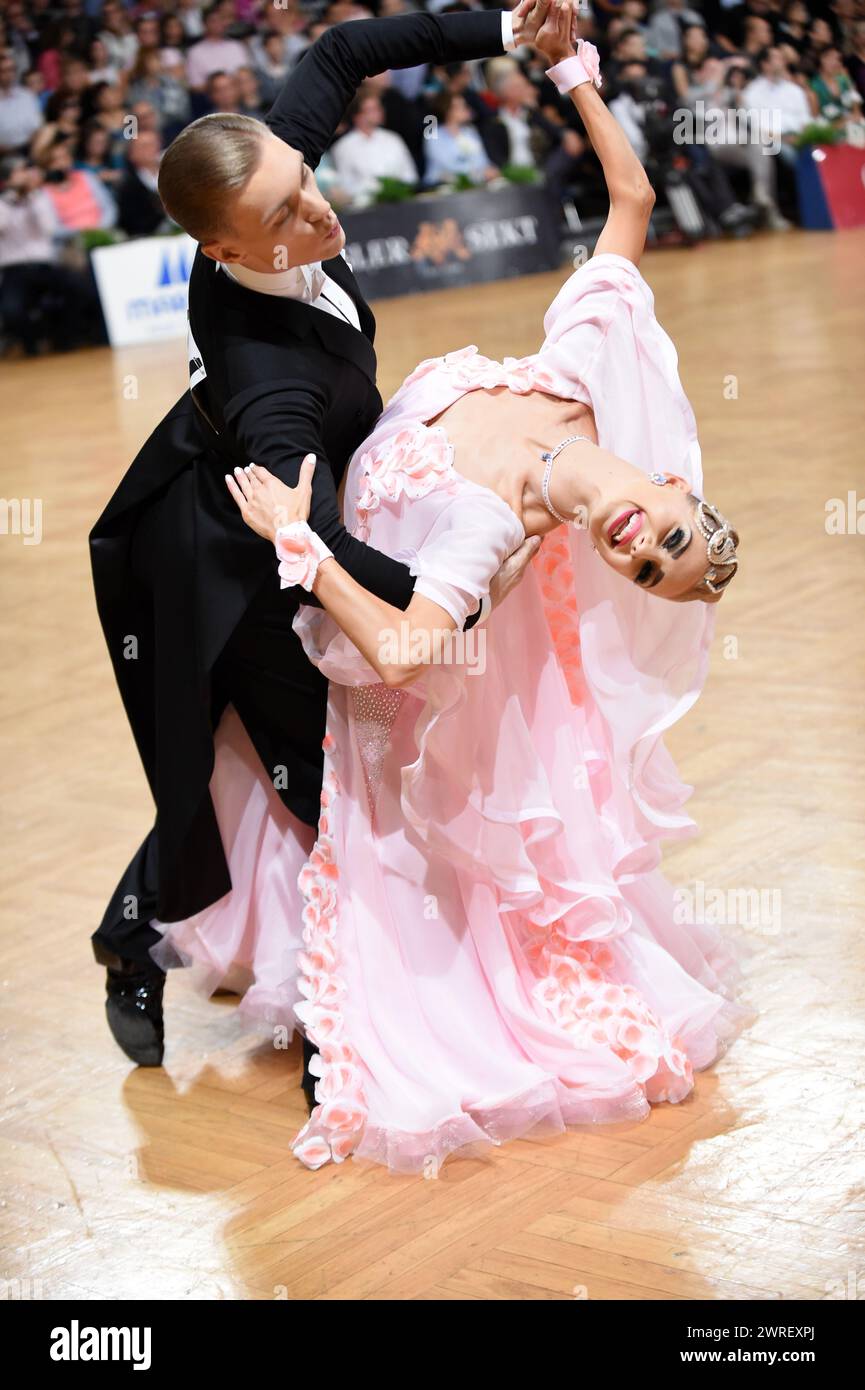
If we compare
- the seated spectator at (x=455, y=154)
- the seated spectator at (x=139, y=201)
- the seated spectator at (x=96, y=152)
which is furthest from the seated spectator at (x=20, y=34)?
the seated spectator at (x=455, y=154)

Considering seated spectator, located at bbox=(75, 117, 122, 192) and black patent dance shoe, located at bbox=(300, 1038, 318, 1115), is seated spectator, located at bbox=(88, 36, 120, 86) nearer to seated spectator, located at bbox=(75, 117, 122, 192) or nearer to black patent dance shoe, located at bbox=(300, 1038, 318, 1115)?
seated spectator, located at bbox=(75, 117, 122, 192)

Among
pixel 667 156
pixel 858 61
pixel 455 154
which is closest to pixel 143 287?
pixel 455 154

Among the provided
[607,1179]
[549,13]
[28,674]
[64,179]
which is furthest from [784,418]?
[64,179]

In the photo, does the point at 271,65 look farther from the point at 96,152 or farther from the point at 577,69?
the point at 577,69

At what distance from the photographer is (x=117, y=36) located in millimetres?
14156

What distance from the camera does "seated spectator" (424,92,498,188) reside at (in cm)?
1442

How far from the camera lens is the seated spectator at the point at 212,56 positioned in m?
14.2

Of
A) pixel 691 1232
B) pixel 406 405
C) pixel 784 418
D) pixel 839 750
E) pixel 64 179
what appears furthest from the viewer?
pixel 64 179

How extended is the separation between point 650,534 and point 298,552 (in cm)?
53

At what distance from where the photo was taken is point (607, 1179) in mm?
2727

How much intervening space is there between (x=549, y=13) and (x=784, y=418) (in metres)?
5.13

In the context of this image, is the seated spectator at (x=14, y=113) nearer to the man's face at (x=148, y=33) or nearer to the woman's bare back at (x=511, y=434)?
the man's face at (x=148, y=33)

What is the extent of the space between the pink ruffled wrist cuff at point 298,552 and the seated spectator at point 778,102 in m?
14.1
